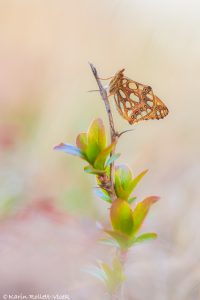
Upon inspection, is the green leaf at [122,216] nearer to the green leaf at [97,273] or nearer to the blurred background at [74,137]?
the green leaf at [97,273]

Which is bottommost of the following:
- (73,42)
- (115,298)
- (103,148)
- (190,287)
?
(190,287)

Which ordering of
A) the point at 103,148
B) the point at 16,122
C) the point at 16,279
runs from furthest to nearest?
the point at 16,122
the point at 16,279
the point at 103,148

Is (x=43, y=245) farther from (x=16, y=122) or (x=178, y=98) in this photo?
(x=178, y=98)

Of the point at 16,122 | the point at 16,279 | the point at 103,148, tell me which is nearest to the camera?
the point at 103,148

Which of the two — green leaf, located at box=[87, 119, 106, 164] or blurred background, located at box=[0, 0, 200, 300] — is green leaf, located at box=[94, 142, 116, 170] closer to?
green leaf, located at box=[87, 119, 106, 164]

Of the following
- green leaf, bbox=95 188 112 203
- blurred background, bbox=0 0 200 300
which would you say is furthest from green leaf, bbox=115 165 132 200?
blurred background, bbox=0 0 200 300

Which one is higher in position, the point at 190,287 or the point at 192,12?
the point at 192,12

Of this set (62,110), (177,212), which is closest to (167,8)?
(62,110)
